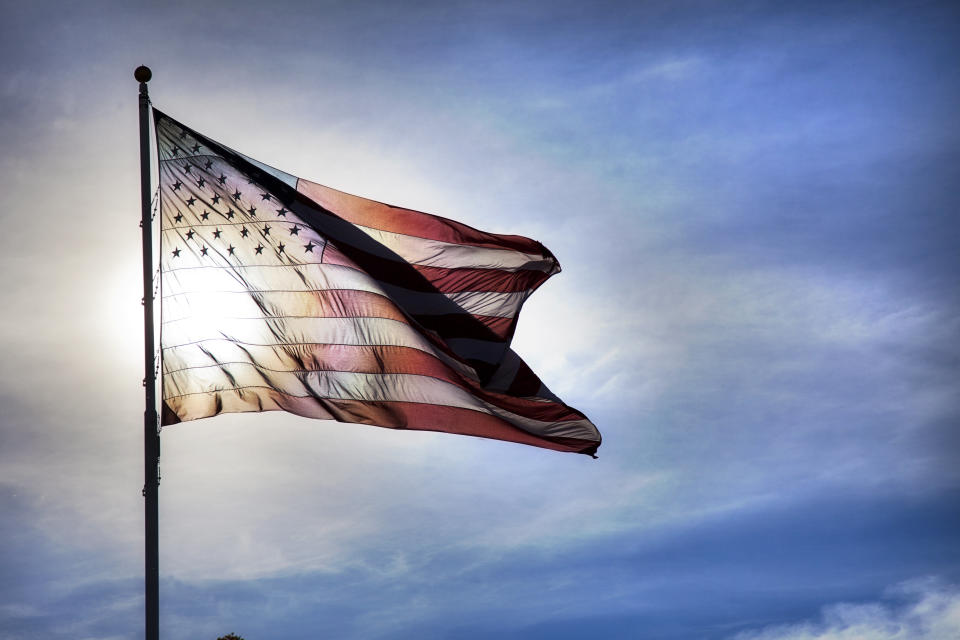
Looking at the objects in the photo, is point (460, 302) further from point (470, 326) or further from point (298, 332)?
point (298, 332)

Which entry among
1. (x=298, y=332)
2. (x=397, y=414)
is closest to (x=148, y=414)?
(x=298, y=332)

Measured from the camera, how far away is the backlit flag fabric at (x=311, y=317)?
731 inches

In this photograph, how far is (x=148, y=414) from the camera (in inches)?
674

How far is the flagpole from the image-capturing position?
16219 mm

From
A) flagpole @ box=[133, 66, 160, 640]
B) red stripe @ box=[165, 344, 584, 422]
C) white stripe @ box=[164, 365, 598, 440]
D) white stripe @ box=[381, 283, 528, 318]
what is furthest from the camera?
white stripe @ box=[381, 283, 528, 318]

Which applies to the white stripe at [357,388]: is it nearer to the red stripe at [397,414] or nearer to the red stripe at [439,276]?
the red stripe at [397,414]

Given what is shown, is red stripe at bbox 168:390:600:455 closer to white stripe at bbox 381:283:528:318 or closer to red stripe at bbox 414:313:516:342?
red stripe at bbox 414:313:516:342

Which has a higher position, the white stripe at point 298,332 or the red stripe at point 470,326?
the red stripe at point 470,326

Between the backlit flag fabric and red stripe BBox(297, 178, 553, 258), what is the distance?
0.10ft

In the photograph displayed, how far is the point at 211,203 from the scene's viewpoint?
62.9 feet

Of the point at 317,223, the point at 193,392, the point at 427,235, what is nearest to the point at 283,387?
the point at 193,392

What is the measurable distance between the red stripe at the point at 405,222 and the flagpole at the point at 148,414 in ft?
9.60

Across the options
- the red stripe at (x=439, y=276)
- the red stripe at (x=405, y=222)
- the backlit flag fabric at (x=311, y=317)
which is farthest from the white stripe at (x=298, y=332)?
the red stripe at (x=405, y=222)

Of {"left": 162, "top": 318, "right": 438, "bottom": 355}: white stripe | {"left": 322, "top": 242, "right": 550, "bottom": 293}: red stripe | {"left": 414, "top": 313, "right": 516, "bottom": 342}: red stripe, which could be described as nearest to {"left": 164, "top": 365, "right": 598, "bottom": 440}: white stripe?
{"left": 162, "top": 318, "right": 438, "bottom": 355}: white stripe
